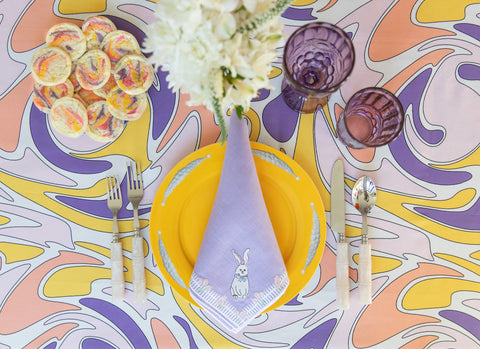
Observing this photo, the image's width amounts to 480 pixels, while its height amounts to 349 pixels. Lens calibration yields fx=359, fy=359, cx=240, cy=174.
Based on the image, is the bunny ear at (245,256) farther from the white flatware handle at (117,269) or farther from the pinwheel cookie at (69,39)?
the pinwheel cookie at (69,39)

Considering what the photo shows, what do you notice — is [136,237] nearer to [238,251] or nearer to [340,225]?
[238,251]

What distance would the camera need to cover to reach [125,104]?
2.56 feet

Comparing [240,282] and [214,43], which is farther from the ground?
[214,43]

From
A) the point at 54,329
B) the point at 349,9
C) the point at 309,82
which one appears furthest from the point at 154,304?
the point at 349,9

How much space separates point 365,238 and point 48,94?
30.4 inches

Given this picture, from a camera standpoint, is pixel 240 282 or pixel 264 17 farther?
pixel 240 282

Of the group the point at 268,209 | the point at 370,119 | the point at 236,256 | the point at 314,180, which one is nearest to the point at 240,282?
the point at 236,256

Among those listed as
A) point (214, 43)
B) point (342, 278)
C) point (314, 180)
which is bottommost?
point (342, 278)

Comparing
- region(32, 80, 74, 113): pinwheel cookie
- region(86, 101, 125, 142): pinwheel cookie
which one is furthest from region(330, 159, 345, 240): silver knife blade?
region(32, 80, 74, 113): pinwheel cookie

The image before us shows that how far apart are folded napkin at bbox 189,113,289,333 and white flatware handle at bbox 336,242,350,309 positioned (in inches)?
5.8

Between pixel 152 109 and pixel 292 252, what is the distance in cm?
46

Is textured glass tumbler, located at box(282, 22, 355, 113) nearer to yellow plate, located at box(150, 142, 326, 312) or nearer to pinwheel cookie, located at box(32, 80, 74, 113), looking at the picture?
yellow plate, located at box(150, 142, 326, 312)

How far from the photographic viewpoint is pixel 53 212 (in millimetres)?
845

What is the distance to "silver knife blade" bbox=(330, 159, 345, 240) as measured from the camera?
0.81 metres
